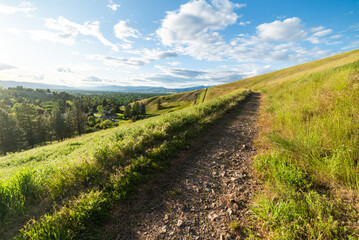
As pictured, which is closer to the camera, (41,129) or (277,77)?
(41,129)

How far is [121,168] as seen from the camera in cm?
461

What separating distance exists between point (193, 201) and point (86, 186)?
3269 mm

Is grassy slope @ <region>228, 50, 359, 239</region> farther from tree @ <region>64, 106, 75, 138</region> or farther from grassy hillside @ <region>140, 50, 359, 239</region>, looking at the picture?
tree @ <region>64, 106, 75, 138</region>

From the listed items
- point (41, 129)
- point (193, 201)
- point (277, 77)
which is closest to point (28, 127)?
point (41, 129)

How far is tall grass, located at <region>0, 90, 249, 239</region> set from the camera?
294 cm

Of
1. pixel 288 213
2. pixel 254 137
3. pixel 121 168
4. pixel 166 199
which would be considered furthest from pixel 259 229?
pixel 254 137

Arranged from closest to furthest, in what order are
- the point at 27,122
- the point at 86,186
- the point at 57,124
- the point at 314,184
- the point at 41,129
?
1. the point at 314,184
2. the point at 86,186
3. the point at 27,122
4. the point at 41,129
5. the point at 57,124

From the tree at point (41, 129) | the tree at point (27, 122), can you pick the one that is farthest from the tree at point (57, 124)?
the tree at point (27, 122)

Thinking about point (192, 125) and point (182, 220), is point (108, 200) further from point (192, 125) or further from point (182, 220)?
point (192, 125)

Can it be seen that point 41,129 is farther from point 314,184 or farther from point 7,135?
point 314,184

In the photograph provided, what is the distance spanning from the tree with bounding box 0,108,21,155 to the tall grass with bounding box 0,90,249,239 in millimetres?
53946

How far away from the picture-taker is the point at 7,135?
37.9 metres

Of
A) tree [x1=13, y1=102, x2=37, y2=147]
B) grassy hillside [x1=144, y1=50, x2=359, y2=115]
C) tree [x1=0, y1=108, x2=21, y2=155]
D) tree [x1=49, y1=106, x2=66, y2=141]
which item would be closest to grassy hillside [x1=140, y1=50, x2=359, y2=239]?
grassy hillside [x1=144, y1=50, x2=359, y2=115]

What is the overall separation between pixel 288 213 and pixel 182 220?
212cm
